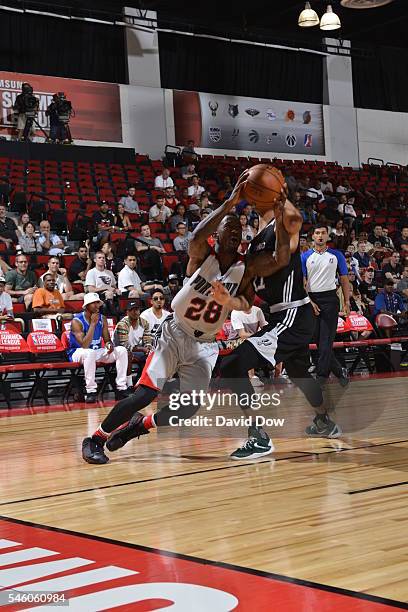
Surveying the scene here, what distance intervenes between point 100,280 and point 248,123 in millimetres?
14044

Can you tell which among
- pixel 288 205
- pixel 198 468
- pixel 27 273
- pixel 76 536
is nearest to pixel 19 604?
pixel 76 536

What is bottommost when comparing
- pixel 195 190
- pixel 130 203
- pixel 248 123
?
pixel 130 203

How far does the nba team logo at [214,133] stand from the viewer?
24.2 metres

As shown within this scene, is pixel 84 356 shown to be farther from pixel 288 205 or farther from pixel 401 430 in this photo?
pixel 288 205

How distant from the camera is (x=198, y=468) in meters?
5.20

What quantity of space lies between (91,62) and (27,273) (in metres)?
11.9

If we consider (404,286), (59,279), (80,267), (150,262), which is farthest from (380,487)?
(404,286)

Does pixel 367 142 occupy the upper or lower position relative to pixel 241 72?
lower

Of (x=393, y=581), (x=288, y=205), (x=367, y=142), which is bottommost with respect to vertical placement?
(x=393, y=581)

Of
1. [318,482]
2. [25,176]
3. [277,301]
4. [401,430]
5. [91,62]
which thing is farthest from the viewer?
[91,62]

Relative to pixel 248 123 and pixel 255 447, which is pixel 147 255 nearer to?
pixel 255 447

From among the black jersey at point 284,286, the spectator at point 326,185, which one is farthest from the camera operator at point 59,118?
the black jersey at point 284,286

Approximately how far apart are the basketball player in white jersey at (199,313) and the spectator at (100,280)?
22.1 feet

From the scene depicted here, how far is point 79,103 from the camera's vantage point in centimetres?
2155
